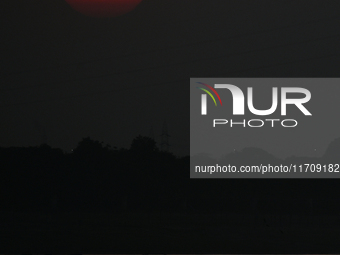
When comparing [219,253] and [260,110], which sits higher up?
[260,110]

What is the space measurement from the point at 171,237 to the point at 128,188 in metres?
29.9

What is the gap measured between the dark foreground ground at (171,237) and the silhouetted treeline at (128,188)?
531 inches

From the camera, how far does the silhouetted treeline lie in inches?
2446

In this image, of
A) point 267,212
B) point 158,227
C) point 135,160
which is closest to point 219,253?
point 158,227

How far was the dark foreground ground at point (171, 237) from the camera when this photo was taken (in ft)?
95.5

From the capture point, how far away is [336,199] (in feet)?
206

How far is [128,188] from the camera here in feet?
A: 213

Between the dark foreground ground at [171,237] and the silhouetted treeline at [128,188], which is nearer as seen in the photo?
the dark foreground ground at [171,237]

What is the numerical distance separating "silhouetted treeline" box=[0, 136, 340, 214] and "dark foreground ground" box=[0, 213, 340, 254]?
1348 cm

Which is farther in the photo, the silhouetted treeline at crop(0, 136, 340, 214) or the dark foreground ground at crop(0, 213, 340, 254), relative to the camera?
the silhouetted treeline at crop(0, 136, 340, 214)

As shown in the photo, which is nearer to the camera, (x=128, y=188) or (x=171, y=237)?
(x=171, y=237)

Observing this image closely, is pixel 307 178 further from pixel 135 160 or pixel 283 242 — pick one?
pixel 283 242

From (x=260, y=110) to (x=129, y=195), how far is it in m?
28.2

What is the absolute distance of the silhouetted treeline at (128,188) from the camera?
204 feet
